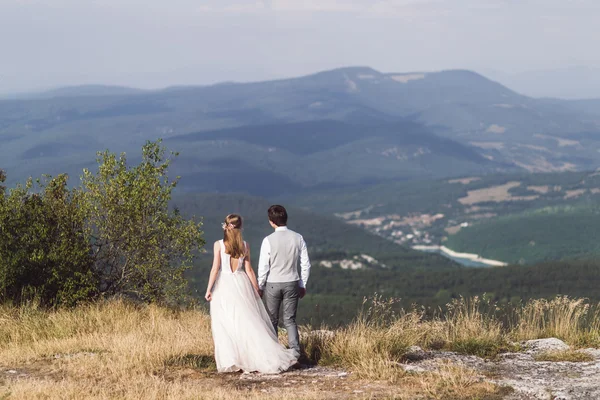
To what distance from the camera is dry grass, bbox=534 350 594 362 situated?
1162 centimetres

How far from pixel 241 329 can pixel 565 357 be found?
4.99 m

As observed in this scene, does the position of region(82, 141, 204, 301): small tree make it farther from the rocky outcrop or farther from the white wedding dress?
the rocky outcrop

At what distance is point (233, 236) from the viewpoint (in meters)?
11.2

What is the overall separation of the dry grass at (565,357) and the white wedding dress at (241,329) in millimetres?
3929

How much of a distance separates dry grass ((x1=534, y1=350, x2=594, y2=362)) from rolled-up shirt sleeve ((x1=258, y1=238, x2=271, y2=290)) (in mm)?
4406

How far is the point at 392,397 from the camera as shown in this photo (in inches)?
366

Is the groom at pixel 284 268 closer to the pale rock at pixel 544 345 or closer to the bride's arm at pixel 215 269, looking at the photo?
the bride's arm at pixel 215 269

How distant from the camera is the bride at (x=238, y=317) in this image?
11.0 meters

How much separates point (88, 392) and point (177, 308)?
22.7ft

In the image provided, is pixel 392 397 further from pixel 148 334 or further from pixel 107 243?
pixel 107 243

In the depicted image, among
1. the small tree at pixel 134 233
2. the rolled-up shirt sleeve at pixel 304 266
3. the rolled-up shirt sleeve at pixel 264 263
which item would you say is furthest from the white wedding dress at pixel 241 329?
the small tree at pixel 134 233

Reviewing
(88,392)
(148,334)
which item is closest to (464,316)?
(148,334)

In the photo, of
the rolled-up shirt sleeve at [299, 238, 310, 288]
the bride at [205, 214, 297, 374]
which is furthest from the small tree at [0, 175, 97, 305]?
the rolled-up shirt sleeve at [299, 238, 310, 288]

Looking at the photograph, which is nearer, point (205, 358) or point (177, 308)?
point (205, 358)
